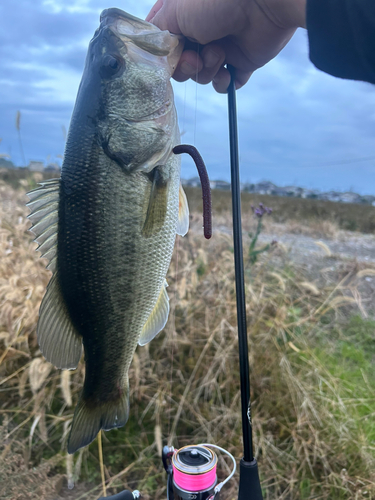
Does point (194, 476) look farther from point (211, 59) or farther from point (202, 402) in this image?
point (211, 59)

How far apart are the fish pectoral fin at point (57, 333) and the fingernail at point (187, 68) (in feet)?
3.48

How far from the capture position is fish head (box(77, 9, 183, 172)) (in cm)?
132

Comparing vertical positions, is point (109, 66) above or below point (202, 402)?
above

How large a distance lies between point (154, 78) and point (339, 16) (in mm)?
683

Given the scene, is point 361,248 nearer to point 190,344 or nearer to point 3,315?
point 190,344

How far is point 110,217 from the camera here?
1221 millimetres

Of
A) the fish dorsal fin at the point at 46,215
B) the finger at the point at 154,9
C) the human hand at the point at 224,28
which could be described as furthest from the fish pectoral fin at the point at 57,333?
the finger at the point at 154,9

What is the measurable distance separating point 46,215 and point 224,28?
1.12 metres

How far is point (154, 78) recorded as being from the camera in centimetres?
141

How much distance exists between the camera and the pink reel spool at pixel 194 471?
1.51 metres

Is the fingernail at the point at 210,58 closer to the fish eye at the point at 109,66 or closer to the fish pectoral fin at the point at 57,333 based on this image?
the fish eye at the point at 109,66

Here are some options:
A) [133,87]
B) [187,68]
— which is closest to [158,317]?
[133,87]

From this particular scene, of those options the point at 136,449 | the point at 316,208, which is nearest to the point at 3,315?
the point at 136,449

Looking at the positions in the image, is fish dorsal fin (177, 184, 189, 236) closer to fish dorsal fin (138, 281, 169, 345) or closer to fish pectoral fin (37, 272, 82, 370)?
fish dorsal fin (138, 281, 169, 345)
